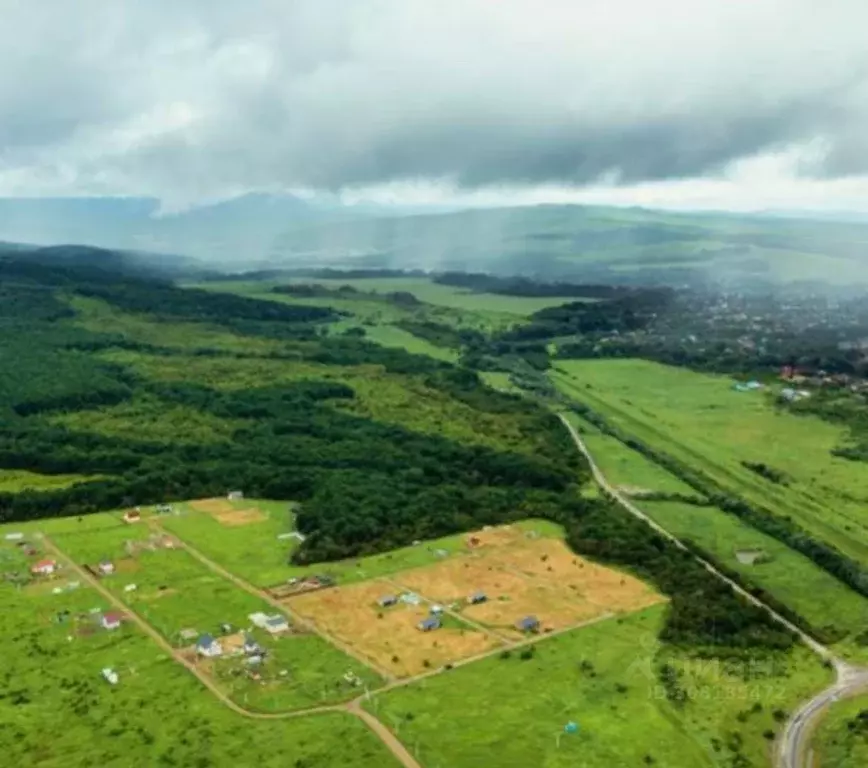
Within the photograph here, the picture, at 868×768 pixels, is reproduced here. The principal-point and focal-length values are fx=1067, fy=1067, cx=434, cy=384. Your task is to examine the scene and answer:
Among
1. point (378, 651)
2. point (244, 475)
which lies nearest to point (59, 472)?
point (244, 475)

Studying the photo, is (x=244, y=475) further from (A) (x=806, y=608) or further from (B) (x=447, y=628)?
(A) (x=806, y=608)

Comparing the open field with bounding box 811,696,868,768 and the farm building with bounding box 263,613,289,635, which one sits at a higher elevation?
the farm building with bounding box 263,613,289,635

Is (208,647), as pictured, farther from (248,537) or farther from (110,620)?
(248,537)

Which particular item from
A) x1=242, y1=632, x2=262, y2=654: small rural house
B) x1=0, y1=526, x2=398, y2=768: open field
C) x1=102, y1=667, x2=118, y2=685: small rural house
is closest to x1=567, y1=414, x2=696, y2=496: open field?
x1=242, y1=632, x2=262, y2=654: small rural house

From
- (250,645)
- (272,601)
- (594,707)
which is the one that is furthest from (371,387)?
(594,707)

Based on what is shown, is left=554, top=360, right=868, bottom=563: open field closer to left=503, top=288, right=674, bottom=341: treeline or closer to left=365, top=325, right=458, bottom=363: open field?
left=365, top=325, right=458, bottom=363: open field

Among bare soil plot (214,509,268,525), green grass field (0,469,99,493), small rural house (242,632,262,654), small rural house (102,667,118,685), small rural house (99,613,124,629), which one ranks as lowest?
small rural house (102,667,118,685)
